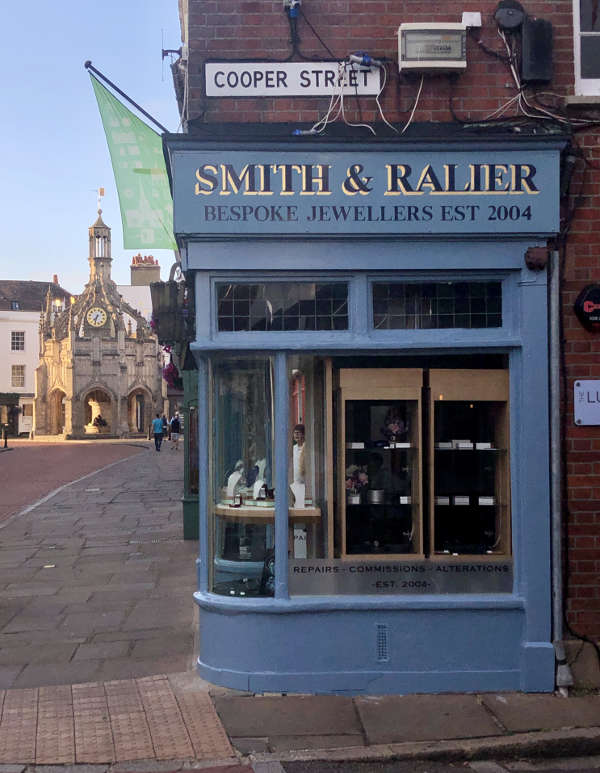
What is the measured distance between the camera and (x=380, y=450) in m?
6.65

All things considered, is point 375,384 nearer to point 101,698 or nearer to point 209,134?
point 209,134

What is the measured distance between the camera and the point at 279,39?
652 cm

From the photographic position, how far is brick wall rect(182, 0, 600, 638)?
6.33 m

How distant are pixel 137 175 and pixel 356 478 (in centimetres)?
314

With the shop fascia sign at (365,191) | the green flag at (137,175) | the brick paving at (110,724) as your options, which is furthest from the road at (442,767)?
the green flag at (137,175)

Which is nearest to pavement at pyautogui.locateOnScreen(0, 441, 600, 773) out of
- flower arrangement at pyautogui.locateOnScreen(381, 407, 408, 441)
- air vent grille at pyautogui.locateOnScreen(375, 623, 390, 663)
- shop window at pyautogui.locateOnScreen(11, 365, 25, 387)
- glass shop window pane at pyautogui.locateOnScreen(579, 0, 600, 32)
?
air vent grille at pyautogui.locateOnScreen(375, 623, 390, 663)

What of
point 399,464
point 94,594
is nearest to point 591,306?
point 399,464

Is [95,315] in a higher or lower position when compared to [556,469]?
higher

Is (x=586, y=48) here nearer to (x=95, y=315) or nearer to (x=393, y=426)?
(x=393, y=426)

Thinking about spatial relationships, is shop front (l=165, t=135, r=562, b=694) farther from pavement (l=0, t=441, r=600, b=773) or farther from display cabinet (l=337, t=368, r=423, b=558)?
pavement (l=0, t=441, r=600, b=773)

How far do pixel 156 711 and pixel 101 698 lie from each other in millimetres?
499

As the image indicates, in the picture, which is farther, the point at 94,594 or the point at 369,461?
the point at 94,594

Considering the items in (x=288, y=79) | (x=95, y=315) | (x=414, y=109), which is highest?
(x=95, y=315)

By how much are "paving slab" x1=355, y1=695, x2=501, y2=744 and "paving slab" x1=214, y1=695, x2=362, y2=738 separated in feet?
0.42
